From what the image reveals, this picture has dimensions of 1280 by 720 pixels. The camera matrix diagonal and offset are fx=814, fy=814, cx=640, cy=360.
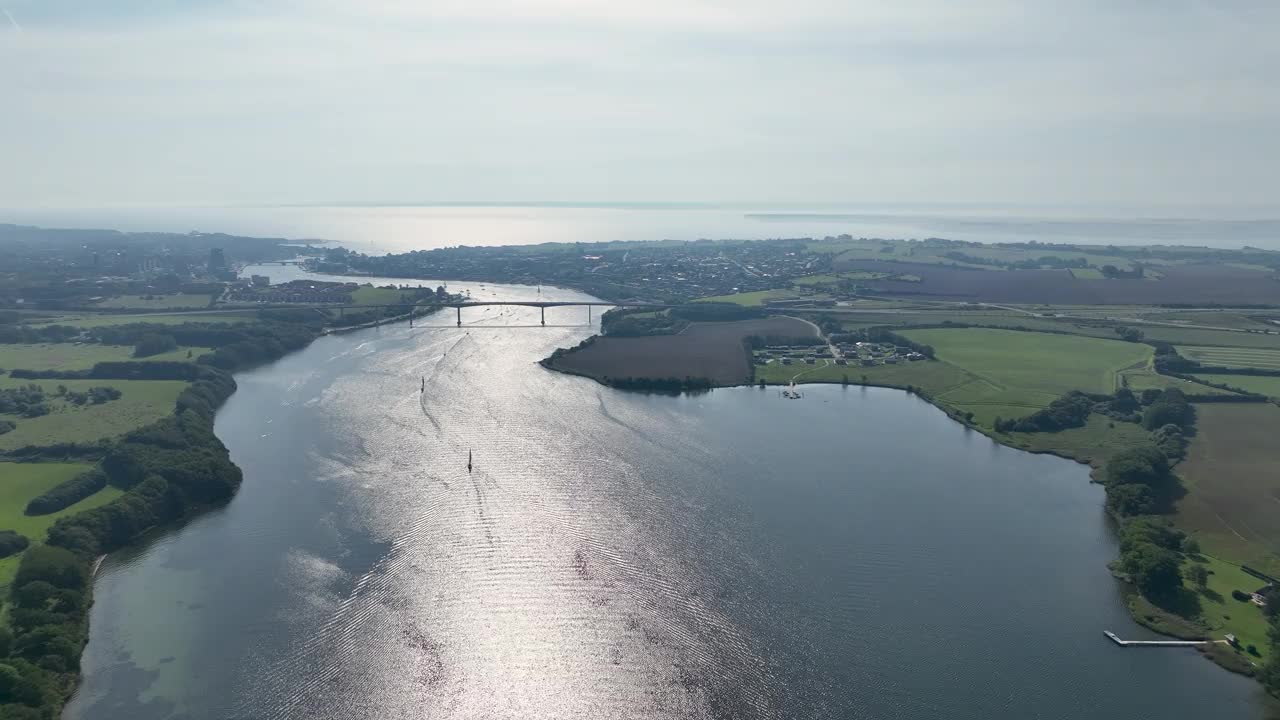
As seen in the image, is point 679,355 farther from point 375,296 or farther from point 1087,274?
point 1087,274

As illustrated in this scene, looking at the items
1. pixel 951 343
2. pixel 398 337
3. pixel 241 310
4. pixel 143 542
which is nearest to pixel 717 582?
pixel 143 542

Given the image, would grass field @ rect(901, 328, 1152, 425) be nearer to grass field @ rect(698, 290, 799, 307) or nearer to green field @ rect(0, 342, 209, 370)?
grass field @ rect(698, 290, 799, 307)

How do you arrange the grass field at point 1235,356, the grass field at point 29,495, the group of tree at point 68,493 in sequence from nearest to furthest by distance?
the grass field at point 29,495
the group of tree at point 68,493
the grass field at point 1235,356

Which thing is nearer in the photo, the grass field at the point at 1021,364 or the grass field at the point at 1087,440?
the grass field at the point at 1087,440

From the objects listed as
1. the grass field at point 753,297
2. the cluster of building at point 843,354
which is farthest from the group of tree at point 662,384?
the grass field at point 753,297

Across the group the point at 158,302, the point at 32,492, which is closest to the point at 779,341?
the point at 32,492

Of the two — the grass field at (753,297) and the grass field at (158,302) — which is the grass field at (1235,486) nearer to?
the grass field at (753,297)

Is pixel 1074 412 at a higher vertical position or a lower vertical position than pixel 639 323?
lower
